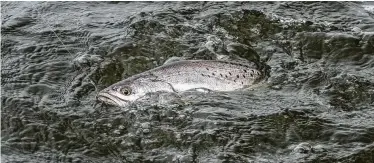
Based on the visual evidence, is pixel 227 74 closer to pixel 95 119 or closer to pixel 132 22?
pixel 95 119

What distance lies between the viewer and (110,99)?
6.27 metres

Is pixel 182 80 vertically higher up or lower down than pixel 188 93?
higher up

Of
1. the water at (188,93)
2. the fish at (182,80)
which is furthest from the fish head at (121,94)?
the water at (188,93)

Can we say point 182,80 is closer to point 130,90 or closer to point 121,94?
point 130,90

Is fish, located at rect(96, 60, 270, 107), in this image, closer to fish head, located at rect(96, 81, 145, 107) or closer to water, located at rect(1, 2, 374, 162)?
fish head, located at rect(96, 81, 145, 107)

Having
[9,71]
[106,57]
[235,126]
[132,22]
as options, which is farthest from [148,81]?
[132,22]

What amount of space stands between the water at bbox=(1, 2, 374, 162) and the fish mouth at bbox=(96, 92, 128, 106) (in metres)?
0.09

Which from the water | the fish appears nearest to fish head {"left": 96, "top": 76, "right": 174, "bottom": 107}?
the fish

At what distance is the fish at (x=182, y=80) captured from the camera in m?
6.29

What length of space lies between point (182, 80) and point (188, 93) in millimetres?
176

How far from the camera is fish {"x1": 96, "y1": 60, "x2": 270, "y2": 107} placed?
20.6ft

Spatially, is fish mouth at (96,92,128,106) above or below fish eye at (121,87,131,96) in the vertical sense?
below

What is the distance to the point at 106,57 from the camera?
7.82m

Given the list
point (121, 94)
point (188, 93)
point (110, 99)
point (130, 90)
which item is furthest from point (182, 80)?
point (110, 99)
